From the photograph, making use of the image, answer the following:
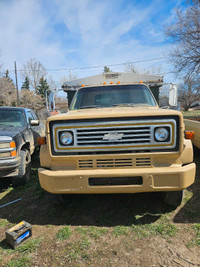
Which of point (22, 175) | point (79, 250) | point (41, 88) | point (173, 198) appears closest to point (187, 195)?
point (173, 198)

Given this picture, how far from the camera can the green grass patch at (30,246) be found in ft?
7.82

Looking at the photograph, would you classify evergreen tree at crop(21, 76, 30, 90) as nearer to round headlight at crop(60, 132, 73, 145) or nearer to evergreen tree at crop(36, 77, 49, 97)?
evergreen tree at crop(36, 77, 49, 97)

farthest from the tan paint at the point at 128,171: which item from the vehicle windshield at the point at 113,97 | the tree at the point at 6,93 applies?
the tree at the point at 6,93

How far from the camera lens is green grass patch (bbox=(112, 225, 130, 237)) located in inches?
103

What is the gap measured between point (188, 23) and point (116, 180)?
17.5 m

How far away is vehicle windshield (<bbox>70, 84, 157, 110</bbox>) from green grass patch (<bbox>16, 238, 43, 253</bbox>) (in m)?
2.44

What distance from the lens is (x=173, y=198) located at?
9.94ft

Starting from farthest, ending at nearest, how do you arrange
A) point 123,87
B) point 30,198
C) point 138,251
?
point 123,87
point 30,198
point 138,251

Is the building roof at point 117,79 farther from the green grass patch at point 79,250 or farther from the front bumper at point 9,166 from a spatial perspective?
the green grass patch at point 79,250

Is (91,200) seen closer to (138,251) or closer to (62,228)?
(62,228)

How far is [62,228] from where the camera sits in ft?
9.09

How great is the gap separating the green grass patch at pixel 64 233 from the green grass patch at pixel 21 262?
18.1 inches

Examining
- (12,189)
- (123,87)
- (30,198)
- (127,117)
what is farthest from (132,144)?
(12,189)

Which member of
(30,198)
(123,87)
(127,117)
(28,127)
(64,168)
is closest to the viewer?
(127,117)
